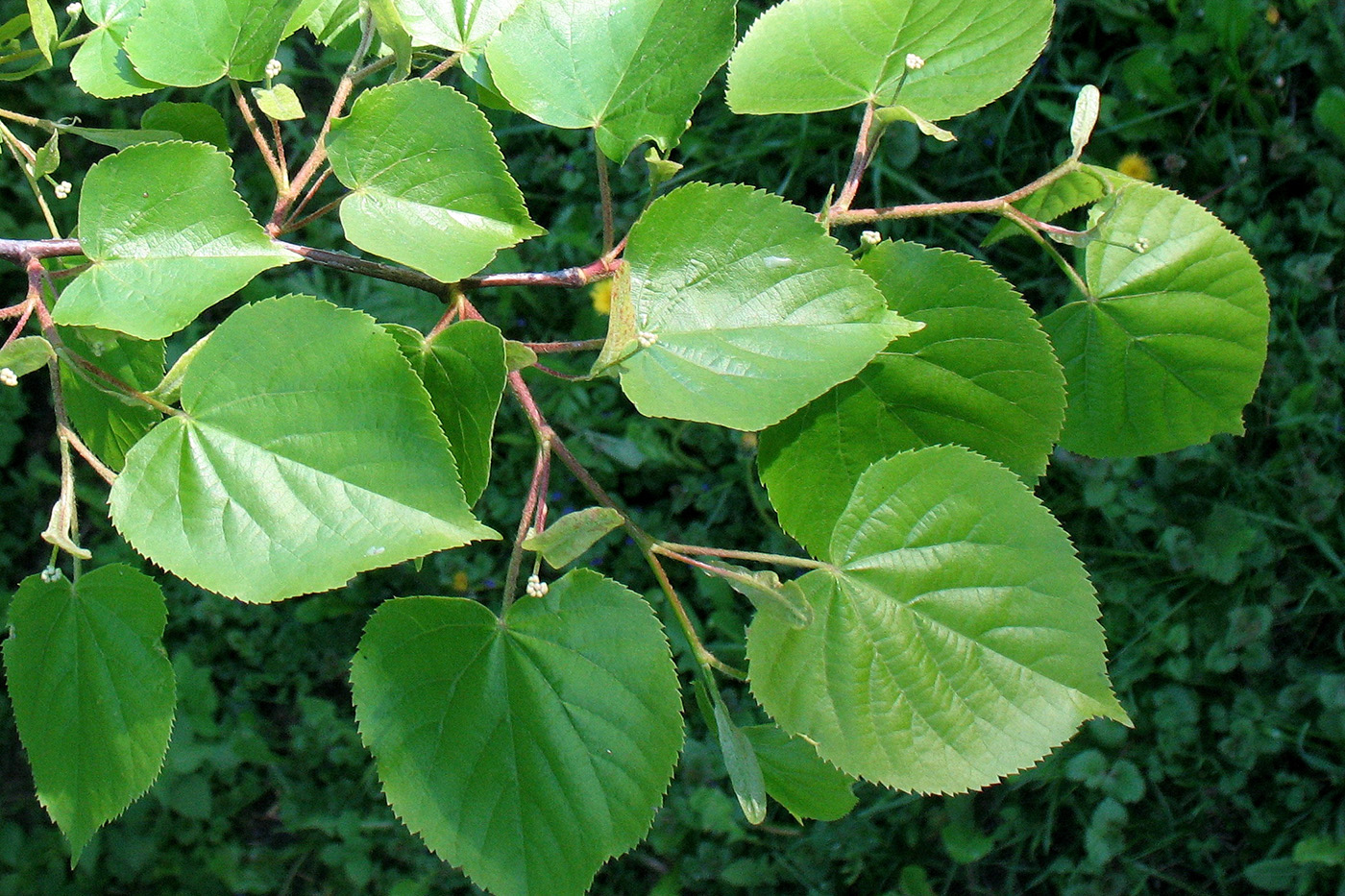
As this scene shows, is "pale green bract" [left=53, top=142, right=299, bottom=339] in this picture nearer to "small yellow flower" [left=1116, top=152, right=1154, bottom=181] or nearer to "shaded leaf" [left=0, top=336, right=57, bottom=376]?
"shaded leaf" [left=0, top=336, right=57, bottom=376]

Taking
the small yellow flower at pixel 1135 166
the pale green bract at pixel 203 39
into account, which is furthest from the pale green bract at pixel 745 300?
the small yellow flower at pixel 1135 166

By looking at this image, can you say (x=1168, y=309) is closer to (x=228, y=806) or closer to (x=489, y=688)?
(x=489, y=688)

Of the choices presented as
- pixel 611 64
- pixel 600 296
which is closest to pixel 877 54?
pixel 611 64

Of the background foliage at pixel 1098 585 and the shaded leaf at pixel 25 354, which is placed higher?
the shaded leaf at pixel 25 354

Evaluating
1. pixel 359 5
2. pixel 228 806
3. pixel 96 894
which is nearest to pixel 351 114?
pixel 359 5

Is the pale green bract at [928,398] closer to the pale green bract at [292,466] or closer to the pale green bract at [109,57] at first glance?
the pale green bract at [292,466]

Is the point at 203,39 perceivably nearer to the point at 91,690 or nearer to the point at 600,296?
the point at 91,690
